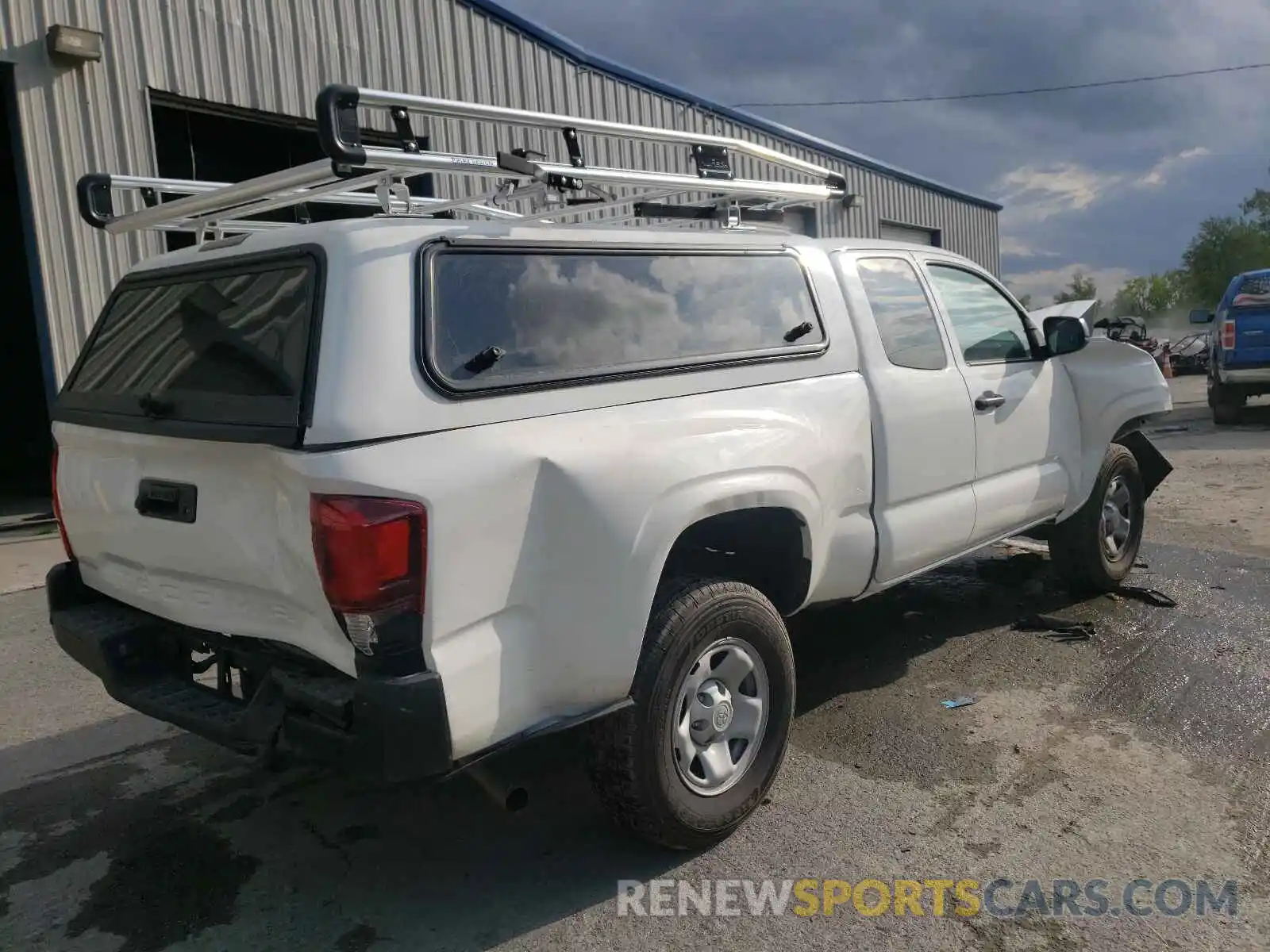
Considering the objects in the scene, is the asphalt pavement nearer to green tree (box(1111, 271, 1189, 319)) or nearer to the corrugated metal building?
the corrugated metal building

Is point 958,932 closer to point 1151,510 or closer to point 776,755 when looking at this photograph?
point 776,755

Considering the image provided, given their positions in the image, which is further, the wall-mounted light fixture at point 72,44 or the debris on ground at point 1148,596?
the wall-mounted light fixture at point 72,44

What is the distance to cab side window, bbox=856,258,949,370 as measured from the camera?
417cm

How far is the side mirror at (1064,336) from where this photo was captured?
198 inches

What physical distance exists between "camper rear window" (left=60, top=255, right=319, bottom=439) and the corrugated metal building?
565 cm

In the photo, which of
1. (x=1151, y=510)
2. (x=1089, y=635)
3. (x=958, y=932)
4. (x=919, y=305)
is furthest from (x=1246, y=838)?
(x=1151, y=510)

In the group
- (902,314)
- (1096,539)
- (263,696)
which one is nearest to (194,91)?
(902,314)

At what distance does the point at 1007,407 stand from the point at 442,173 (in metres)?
3.04

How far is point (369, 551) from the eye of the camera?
2.41 m

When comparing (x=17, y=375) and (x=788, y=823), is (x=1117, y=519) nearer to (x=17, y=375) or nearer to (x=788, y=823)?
(x=788, y=823)

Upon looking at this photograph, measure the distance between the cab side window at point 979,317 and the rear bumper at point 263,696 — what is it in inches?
125

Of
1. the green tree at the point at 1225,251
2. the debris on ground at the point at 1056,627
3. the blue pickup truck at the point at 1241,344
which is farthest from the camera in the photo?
the green tree at the point at 1225,251

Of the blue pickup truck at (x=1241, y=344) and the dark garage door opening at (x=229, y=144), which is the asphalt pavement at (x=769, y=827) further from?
the blue pickup truck at (x=1241, y=344)

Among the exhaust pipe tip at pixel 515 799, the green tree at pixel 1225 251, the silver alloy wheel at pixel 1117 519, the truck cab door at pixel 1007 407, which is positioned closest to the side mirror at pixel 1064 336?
the truck cab door at pixel 1007 407
